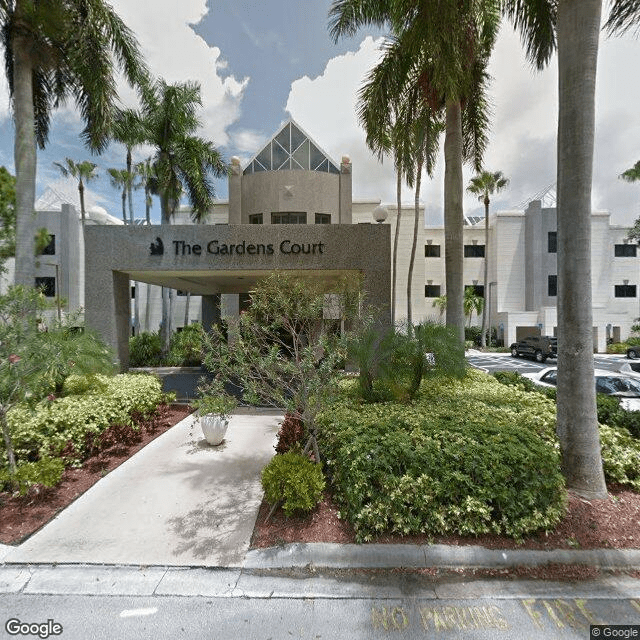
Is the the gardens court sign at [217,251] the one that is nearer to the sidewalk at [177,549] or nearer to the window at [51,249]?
the sidewalk at [177,549]

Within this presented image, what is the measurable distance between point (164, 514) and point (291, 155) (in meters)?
22.8

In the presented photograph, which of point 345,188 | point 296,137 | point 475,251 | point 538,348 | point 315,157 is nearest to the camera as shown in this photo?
point 345,188

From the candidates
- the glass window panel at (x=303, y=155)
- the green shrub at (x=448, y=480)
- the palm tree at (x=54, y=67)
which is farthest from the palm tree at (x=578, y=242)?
the glass window panel at (x=303, y=155)

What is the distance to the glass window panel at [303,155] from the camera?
22.2m

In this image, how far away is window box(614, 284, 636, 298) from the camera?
33688 millimetres

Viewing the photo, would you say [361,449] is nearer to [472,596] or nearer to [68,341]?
[472,596]

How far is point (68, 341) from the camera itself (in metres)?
6.56

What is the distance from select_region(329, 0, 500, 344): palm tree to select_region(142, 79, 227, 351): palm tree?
12049mm

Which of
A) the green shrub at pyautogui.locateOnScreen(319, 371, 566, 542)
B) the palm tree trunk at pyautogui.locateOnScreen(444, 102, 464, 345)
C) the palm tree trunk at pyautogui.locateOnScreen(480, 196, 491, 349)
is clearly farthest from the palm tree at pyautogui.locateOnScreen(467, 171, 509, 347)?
the green shrub at pyautogui.locateOnScreen(319, 371, 566, 542)

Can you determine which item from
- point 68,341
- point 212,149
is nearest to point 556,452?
point 68,341

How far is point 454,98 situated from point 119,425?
10.5 meters

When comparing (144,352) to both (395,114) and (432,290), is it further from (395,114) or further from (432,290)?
(432,290)

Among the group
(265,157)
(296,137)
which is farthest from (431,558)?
(296,137)

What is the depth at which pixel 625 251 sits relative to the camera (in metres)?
33.8
